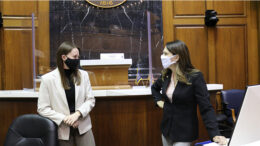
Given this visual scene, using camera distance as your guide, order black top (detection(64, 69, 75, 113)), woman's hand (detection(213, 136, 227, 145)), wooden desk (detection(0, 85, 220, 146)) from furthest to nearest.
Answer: wooden desk (detection(0, 85, 220, 146))
black top (detection(64, 69, 75, 113))
woman's hand (detection(213, 136, 227, 145))

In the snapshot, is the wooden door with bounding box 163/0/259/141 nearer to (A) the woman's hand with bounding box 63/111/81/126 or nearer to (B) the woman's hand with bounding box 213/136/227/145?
(A) the woman's hand with bounding box 63/111/81/126

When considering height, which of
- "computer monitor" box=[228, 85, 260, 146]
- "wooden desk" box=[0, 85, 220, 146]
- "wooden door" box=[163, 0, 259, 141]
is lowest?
"wooden desk" box=[0, 85, 220, 146]

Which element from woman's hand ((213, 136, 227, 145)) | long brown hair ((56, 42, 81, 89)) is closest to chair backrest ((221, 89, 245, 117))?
woman's hand ((213, 136, 227, 145))

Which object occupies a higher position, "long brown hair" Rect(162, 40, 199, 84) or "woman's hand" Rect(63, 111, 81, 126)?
"long brown hair" Rect(162, 40, 199, 84)

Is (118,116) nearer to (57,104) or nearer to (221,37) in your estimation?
(57,104)

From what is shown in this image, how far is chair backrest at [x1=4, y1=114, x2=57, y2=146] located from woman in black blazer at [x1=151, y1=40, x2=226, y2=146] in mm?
826

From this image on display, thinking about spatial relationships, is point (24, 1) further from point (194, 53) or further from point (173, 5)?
point (194, 53)

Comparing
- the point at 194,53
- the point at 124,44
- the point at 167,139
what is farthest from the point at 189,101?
the point at 194,53

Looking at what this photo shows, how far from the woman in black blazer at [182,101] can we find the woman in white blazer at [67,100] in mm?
687

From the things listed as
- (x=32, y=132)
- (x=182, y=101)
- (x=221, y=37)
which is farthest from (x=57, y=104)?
(x=221, y=37)

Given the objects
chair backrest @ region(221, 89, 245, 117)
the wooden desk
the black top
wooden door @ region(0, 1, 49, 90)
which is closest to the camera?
the black top

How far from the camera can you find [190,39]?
395cm

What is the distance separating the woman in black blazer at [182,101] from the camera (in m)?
1.47

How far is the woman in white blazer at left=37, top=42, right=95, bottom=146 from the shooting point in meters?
1.72
